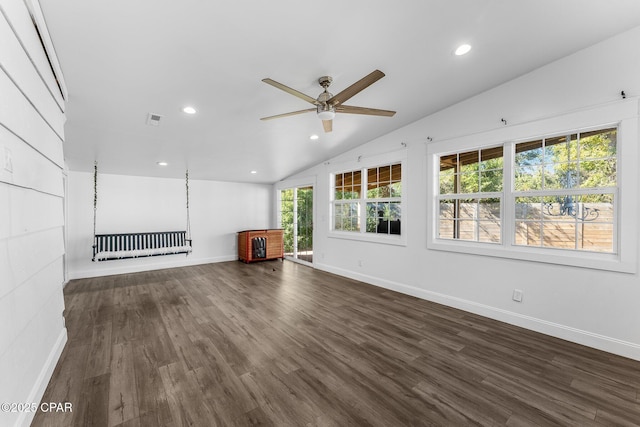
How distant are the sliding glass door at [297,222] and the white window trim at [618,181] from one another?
12.2 feet

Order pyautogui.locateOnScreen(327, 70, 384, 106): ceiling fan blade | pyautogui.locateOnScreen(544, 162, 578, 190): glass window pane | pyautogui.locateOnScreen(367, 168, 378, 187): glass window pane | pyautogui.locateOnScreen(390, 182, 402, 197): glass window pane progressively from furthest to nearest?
pyautogui.locateOnScreen(367, 168, 378, 187): glass window pane < pyautogui.locateOnScreen(390, 182, 402, 197): glass window pane < pyautogui.locateOnScreen(544, 162, 578, 190): glass window pane < pyautogui.locateOnScreen(327, 70, 384, 106): ceiling fan blade

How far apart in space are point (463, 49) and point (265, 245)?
5.82m

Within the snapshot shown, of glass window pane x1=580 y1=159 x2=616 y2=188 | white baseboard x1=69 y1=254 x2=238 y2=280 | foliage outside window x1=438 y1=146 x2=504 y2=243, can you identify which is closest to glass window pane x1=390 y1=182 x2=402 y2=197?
foliage outside window x1=438 y1=146 x2=504 y2=243

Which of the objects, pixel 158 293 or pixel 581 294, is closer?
pixel 581 294

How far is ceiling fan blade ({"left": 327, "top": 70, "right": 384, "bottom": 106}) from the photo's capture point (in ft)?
6.77

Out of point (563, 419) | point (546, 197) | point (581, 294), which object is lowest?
point (563, 419)

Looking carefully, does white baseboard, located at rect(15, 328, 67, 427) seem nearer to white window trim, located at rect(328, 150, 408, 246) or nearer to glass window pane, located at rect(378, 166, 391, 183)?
white window trim, located at rect(328, 150, 408, 246)

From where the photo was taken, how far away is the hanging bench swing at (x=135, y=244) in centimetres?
500

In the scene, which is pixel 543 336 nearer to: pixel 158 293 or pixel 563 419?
pixel 563 419

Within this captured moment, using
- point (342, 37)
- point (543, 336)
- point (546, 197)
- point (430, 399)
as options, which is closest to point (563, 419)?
point (430, 399)

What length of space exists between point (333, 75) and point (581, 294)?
11.2ft

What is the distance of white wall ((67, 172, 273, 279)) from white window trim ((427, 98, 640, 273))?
5381 millimetres

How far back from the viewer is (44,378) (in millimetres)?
1936

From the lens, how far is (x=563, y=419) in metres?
1.72
